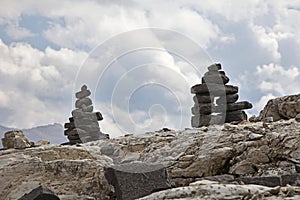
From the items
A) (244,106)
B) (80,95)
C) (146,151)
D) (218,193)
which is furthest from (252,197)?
(80,95)

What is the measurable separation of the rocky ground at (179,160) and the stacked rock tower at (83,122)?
27.1m

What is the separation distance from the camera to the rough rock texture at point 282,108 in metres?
22.6

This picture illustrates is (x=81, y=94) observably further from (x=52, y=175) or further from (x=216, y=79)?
(x=52, y=175)

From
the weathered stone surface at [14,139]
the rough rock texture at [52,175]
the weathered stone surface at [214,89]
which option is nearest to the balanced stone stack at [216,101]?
the weathered stone surface at [214,89]

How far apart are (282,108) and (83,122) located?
25.3 meters

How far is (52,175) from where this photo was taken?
41.9 feet

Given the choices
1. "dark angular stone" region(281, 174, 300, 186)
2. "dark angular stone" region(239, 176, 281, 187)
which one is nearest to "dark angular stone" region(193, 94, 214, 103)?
"dark angular stone" region(281, 174, 300, 186)

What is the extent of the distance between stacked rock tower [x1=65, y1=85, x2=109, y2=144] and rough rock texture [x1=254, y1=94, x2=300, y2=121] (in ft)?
68.1

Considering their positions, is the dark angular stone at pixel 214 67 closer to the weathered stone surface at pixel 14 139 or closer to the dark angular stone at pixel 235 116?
the dark angular stone at pixel 235 116

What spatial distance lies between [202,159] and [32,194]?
5.59 m

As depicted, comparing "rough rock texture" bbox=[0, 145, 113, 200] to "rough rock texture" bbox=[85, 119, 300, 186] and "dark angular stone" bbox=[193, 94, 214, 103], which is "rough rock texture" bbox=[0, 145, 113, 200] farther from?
"dark angular stone" bbox=[193, 94, 214, 103]

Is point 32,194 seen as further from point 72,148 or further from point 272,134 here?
point 272,134

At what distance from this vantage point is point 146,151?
596 inches

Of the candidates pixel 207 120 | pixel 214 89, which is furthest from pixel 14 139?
pixel 214 89
